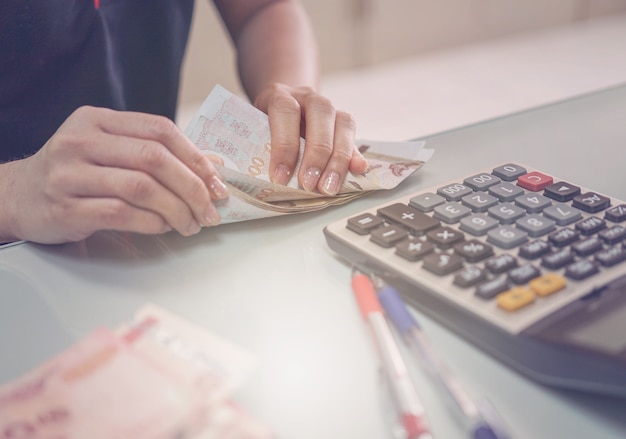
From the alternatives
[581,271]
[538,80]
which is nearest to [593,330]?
Answer: [581,271]

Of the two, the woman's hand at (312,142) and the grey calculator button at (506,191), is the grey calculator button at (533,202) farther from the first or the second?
the woman's hand at (312,142)

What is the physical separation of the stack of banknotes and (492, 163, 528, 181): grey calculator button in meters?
0.29

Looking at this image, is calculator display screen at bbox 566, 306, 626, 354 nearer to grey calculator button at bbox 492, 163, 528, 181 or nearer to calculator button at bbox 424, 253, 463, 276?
calculator button at bbox 424, 253, 463, 276

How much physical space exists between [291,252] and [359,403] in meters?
0.18

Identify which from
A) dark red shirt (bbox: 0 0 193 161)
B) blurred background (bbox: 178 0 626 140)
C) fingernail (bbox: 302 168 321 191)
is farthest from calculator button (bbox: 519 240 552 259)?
dark red shirt (bbox: 0 0 193 161)

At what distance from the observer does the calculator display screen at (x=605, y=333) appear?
33 centimetres

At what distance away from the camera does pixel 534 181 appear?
52cm

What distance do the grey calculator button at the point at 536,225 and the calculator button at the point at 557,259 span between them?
0.11 feet

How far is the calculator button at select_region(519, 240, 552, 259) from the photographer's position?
0.41 m

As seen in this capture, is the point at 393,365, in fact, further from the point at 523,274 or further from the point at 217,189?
the point at 217,189

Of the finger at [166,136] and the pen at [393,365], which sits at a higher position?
the finger at [166,136]

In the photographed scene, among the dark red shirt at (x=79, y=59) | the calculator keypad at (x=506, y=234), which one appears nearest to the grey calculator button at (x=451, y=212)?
the calculator keypad at (x=506, y=234)

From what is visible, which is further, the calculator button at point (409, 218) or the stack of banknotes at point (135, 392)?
the calculator button at point (409, 218)

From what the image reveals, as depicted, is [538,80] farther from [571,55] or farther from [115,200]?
[115,200]
